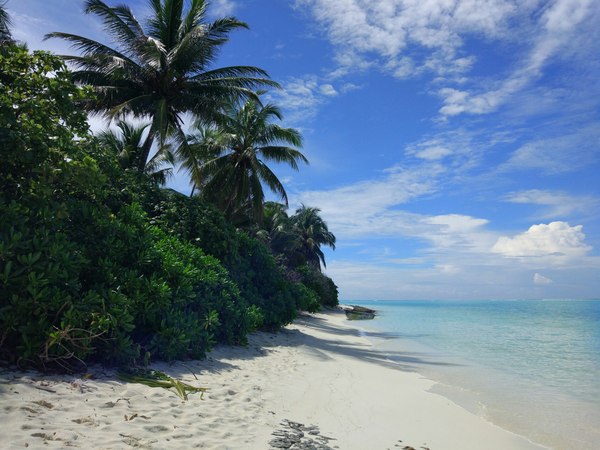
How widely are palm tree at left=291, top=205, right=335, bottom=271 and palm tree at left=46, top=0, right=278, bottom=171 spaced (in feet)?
99.6

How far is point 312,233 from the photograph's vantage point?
44.9 m

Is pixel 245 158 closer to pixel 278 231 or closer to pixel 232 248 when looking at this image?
pixel 232 248

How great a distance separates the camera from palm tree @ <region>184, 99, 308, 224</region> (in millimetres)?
18750

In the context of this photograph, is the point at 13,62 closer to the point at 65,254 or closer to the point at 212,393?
the point at 65,254

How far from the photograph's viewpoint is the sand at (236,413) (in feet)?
11.6

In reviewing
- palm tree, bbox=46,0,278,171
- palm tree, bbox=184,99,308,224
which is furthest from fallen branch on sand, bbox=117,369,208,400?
palm tree, bbox=184,99,308,224

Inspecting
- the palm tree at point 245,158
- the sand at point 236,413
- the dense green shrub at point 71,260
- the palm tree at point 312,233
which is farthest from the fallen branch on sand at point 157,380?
the palm tree at point 312,233

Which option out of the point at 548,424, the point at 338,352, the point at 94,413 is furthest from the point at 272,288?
the point at 94,413

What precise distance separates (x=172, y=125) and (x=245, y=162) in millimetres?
5109

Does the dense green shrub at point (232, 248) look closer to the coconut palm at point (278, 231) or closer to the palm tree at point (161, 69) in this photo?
the palm tree at point (161, 69)

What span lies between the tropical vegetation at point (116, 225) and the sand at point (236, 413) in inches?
21.4

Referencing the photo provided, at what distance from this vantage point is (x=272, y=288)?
13.5 metres

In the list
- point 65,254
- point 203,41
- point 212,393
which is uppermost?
point 203,41

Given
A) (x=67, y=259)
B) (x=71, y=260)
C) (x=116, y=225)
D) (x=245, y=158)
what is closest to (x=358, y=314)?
(x=245, y=158)
